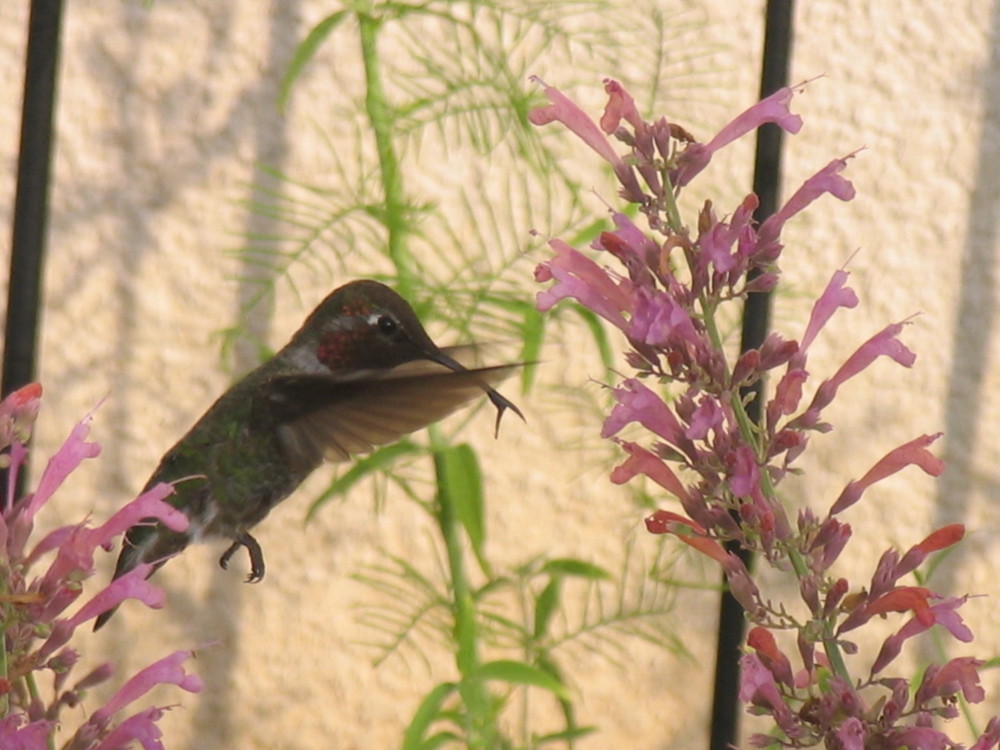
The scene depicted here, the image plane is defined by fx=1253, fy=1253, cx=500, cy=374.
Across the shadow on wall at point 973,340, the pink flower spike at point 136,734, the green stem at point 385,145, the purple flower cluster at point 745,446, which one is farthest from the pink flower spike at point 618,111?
the shadow on wall at point 973,340

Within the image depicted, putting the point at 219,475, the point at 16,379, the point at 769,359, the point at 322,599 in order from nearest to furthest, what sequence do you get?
the point at 769,359
the point at 16,379
the point at 219,475
the point at 322,599

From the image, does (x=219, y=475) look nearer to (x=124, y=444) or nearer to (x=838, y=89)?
(x=124, y=444)

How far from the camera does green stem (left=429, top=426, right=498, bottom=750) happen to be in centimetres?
74

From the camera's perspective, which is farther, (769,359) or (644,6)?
(644,6)

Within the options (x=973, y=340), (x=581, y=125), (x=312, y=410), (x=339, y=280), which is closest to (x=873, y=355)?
(x=581, y=125)

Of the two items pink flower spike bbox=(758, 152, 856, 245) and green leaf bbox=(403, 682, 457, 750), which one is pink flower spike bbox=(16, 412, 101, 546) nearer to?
pink flower spike bbox=(758, 152, 856, 245)

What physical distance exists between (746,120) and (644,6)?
2.31 feet

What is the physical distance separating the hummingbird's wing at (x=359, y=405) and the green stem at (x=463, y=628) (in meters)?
0.17

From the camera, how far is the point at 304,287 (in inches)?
46.0

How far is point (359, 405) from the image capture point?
538 millimetres

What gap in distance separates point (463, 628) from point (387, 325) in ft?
0.92

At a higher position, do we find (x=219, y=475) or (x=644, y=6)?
(x=644, y=6)

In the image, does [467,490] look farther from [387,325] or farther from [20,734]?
[20,734]

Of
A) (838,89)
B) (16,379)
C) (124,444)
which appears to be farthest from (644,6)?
(16,379)
